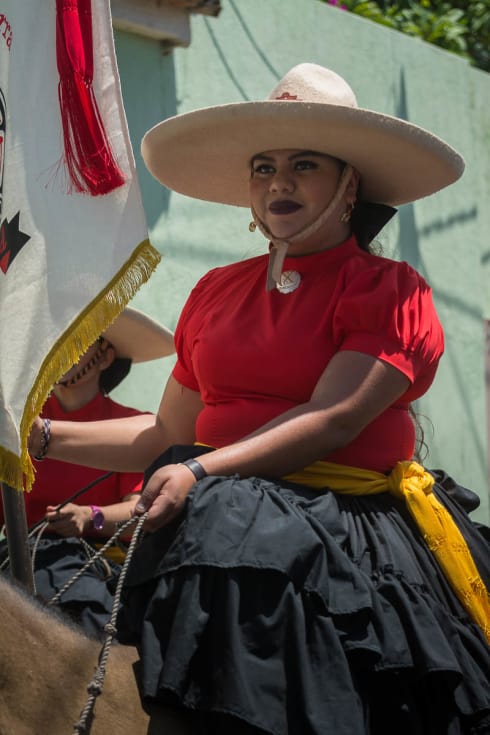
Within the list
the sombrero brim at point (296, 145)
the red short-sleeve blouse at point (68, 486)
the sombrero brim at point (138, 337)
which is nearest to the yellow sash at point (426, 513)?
the sombrero brim at point (296, 145)

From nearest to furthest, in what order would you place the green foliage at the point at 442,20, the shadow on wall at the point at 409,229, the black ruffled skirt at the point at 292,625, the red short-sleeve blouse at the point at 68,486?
the black ruffled skirt at the point at 292,625 → the red short-sleeve blouse at the point at 68,486 → the shadow on wall at the point at 409,229 → the green foliage at the point at 442,20

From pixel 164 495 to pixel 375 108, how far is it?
17.3 feet

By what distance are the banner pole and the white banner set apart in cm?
6

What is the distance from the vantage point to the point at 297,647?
245 cm

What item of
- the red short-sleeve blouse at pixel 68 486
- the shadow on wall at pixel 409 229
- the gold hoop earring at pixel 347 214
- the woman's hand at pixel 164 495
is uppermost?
the gold hoop earring at pixel 347 214

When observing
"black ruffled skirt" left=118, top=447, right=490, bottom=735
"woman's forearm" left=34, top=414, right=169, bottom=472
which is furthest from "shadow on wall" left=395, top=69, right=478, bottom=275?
"black ruffled skirt" left=118, top=447, right=490, bottom=735

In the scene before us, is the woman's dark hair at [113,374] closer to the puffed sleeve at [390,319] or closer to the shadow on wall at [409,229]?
the puffed sleeve at [390,319]

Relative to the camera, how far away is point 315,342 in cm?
291

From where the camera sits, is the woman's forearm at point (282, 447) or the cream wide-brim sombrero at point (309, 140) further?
the cream wide-brim sombrero at point (309, 140)

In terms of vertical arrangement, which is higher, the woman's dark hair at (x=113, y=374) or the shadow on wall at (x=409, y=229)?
the woman's dark hair at (x=113, y=374)

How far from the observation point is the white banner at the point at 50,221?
9.04 feet

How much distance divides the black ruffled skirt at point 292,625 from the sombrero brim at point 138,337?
2092 millimetres

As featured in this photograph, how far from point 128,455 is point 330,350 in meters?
0.71

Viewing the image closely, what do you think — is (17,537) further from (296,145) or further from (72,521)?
(72,521)
